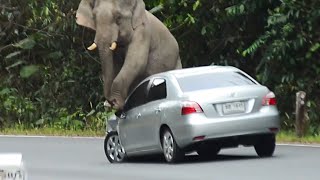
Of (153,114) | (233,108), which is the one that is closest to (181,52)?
(153,114)

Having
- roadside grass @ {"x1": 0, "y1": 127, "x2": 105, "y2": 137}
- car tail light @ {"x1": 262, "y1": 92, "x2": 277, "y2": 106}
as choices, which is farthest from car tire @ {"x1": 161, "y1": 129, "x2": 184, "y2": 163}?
roadside grass @ {"x1": 0, "y1": 127, "x2": 105, "y2": 137}

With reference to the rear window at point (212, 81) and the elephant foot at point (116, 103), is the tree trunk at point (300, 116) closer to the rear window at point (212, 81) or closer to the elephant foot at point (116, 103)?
the elephant foot at point (116, 103)

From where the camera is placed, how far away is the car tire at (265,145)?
62.7ft

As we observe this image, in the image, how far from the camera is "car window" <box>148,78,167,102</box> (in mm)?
19505

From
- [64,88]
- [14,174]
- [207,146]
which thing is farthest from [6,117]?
[14,174]

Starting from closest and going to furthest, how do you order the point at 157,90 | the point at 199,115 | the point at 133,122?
1. the point at 199,115
2. the point at 157,90
3. the point at 133,122

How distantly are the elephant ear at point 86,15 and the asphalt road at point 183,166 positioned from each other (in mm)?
2499

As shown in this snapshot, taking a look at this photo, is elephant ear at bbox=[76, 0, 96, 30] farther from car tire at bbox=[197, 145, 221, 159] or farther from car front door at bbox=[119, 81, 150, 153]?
car tire at bbox=[197, 145, 221, 159]

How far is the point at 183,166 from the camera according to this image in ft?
61.0

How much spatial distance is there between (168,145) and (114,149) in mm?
2037

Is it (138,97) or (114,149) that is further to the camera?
(114,149)

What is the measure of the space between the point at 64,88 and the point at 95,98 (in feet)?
4.14

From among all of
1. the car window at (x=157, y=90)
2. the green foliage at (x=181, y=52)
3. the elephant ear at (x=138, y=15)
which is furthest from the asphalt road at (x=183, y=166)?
the green foliage at (x=181, y=52)

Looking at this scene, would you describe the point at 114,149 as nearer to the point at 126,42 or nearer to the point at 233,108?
the point at 233,108
